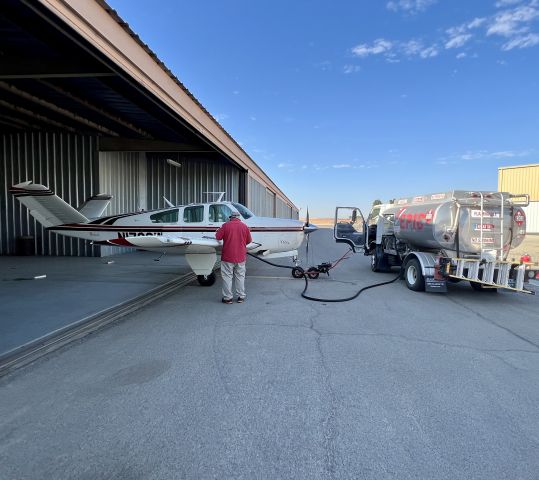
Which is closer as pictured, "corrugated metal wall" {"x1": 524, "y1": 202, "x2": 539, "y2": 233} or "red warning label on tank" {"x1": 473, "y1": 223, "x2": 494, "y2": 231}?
"red warning label on tank" {"x1": 473, "y1": 223, "x2": 494, "y2": 231}

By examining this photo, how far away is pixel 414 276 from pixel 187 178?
474 inches

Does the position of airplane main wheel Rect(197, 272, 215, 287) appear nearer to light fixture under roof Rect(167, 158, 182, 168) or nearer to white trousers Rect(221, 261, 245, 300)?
white trousers Rect(221, 261, 245, 300)

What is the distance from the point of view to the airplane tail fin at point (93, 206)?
1098 cm

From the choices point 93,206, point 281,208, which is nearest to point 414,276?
point 93,206

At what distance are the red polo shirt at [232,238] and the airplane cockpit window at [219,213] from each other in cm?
Result: 242

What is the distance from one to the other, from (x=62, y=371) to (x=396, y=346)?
13.3 feet

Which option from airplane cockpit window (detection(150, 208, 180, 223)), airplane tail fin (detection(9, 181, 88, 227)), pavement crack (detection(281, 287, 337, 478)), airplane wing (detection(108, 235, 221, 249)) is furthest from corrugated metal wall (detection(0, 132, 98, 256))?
pavement crack (detection(281, 287, 337, 478))

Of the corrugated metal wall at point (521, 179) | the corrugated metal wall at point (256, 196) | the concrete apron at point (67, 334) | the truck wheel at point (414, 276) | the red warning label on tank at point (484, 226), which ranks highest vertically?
the corrugated metal wall at point (521, 179)

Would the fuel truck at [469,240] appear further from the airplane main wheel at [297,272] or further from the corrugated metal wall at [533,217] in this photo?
the corrugated metal wall at [533,217]

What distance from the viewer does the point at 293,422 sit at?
9.11 feet

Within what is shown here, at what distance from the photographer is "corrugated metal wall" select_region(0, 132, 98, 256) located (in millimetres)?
13547

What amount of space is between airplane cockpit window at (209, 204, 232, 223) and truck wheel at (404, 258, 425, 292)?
4.87 m

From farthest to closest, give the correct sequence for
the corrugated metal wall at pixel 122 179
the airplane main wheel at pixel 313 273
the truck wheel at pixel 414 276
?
the corrugated metal wall at pixel 122 179 < the airplane main wheel at pixel 313 273 < the truck wheel at pixel 414 276

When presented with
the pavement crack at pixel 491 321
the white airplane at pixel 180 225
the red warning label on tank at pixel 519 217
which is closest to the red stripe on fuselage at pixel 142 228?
the white airplane at pixel 180 225
